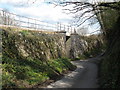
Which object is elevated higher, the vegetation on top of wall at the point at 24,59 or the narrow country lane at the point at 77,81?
the vegetation on top of wall at the point at 24,59

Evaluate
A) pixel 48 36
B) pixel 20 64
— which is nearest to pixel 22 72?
pixel 20 64

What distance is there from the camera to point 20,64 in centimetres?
1298

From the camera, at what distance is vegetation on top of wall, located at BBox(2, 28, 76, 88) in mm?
10685

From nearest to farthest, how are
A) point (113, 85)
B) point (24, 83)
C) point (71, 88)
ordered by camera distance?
point (113, 85), point (24, 83), point (71, 88)

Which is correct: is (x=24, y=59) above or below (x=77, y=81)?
above

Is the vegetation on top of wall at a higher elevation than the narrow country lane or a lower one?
higher

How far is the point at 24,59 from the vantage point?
46.5 feet

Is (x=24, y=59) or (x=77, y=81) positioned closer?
(x=77, y=81)

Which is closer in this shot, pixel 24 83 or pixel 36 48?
pixel 24 83

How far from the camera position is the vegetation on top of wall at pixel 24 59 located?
10.7m

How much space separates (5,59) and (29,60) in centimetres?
313

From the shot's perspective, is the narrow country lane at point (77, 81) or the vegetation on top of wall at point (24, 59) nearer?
the vegetation on top of wall at point (24, 59)

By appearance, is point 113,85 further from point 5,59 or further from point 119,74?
point 5,59

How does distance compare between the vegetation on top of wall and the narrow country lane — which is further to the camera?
the narrow country lane
